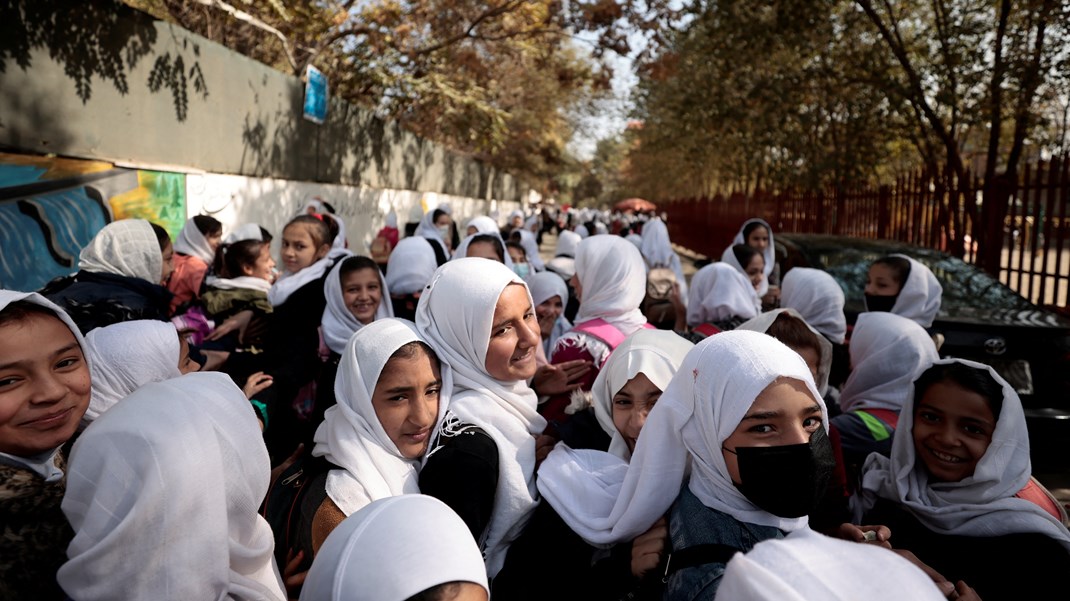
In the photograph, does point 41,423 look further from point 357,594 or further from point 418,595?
point 418,595

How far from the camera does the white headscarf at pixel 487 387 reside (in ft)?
6.33

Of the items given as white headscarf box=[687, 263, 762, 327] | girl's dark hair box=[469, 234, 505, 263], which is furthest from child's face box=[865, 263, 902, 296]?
girl's dark hair box=[469, 234, 505, 263]

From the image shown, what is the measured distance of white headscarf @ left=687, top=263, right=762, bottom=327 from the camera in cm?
418

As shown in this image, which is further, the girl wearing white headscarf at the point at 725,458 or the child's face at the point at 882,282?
the child's face at the point at 882,282

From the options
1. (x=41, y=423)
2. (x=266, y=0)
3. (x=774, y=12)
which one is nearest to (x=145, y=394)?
(x=41, y=423)

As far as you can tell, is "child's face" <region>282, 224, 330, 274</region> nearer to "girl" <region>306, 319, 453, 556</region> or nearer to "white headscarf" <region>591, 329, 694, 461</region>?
"girl" <region>306, 319, 453, 556</region>

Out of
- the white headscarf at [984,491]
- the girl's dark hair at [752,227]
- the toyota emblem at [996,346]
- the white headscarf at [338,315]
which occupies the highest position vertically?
the girl's dark hair at [752,227]

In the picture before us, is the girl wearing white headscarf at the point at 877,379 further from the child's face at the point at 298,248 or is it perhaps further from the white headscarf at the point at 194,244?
the white headscarf at the point at 194,244

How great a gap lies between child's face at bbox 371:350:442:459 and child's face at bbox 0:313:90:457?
0.75 metres

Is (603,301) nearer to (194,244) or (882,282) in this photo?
(882,282)

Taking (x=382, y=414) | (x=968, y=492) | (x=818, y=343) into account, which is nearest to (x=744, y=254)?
(x=818, y=343)

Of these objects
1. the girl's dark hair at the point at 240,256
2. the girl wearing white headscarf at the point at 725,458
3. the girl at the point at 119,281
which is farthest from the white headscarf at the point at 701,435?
the girl's dark hair at the point at 240,256

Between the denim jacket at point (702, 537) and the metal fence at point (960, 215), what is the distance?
6508 mm

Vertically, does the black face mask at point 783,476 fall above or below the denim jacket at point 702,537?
above
